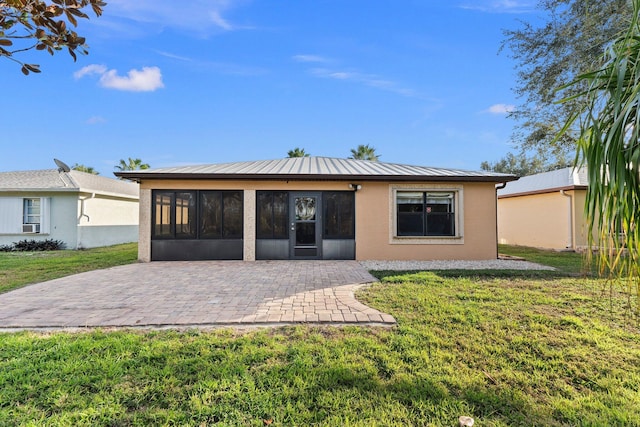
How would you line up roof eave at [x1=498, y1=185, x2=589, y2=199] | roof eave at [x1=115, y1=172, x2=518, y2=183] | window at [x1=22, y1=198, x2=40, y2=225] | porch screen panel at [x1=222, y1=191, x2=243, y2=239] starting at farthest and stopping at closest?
window at [x1=22, y1=198, x2=40, y2=225] < roof eave at [x1=498, y1=185, x2=589, y2=199] < porch screen panel at [x1=222, y1=191, x2=243, y2=239] < roof eave at [x1=115, y1=172, x2=518, y2=183]

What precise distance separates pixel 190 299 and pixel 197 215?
5331 mm

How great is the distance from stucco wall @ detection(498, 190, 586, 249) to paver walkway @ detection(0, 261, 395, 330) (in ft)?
33.9

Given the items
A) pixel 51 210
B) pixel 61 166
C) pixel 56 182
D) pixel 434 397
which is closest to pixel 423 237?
pixel 434 397

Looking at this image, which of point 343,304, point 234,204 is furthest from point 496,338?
point 234,204

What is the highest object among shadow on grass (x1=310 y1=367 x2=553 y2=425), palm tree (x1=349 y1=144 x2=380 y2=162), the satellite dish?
palm tree (x1=349 y1=144 x2=380 y2=162)

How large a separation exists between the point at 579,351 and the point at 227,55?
14922mm

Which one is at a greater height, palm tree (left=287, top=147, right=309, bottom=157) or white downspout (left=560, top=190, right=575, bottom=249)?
palm tree (left=287, top=147, right=309, bottom=157)

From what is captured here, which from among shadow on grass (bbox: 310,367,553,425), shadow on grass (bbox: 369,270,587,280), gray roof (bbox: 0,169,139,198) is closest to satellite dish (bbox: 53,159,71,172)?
gray roof (bbox: 0,169,139,198)

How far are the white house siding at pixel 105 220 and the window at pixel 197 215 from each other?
791cm

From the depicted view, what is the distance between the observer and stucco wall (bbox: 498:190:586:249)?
12.3 metres

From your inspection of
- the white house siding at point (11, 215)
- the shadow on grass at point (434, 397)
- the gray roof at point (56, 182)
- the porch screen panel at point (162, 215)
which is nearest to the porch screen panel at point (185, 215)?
the porch screen panel at point (162, 215)

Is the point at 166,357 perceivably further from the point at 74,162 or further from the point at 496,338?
the point at 74,162

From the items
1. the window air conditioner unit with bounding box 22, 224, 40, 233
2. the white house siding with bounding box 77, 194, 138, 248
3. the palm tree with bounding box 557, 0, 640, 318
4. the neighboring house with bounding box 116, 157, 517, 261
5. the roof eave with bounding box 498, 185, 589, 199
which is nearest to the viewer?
the palm tree with bounding box 557, 0, 640, 318

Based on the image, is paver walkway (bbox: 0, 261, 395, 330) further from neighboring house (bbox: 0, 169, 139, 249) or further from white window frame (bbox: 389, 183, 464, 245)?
neighboring house (bbox: 0, 169, 139, 249)
